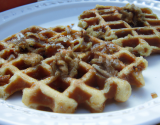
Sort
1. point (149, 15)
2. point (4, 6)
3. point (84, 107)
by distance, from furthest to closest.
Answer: point (4, 6) → point (149, 15) → point (84, 107)

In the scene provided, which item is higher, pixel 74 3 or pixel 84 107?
pixel 74 3

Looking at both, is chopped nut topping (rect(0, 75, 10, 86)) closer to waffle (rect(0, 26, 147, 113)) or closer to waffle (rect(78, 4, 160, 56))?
waffle (rect(0, 26, 147, 113))

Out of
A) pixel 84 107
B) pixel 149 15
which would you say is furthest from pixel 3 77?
pixel 149 15

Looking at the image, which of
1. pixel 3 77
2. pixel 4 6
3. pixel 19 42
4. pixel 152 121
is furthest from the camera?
pixel 4 6

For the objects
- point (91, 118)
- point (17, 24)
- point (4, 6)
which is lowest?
point (91, 118)

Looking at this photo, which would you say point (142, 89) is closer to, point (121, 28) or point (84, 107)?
point (84, 107)

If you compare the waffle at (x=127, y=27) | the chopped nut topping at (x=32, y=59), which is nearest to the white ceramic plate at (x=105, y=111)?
the waffle at (x=127, y=27)

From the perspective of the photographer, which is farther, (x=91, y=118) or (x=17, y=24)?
(x=17, y=24)

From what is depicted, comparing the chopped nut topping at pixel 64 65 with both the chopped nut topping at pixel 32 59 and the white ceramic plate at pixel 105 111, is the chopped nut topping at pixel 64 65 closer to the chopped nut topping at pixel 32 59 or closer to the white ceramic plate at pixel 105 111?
the chopped nut topping at pixel 32 59
